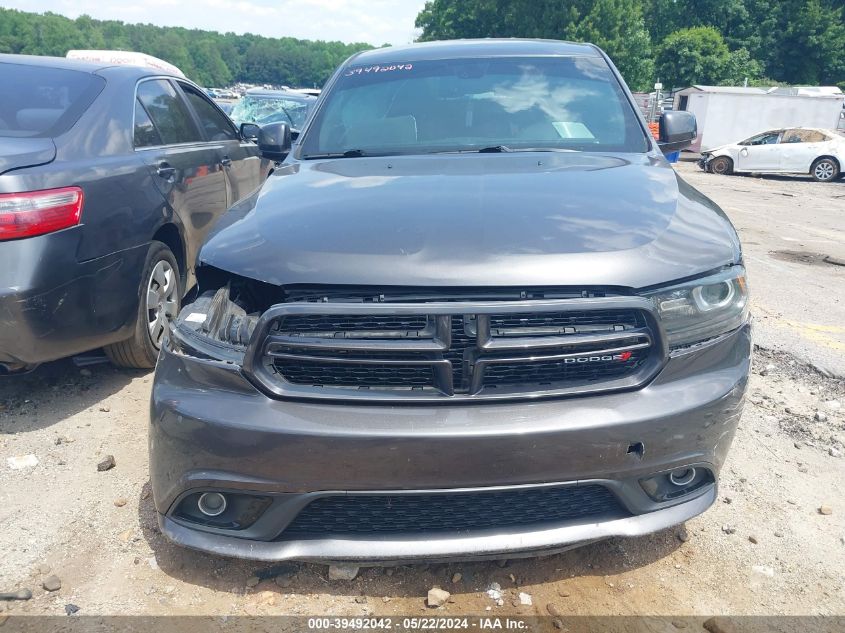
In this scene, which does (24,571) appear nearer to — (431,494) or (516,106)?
(431,494)

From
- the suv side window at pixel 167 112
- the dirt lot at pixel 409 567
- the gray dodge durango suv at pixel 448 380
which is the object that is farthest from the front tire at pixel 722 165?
the gray dodge durango suv at pixel 448 380

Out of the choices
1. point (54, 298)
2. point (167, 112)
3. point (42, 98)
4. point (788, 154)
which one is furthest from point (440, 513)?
point (788, 154)

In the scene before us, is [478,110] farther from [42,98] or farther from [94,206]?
[42,98]

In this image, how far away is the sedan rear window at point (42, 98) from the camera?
3.39 m

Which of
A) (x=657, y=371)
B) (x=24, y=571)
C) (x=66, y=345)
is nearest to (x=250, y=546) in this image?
(x=24, y=571)

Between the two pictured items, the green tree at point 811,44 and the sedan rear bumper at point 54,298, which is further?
the green tree at point 811,44

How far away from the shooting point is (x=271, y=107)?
38.3 ft

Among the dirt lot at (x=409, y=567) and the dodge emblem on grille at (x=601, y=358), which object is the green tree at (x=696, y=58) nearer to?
the dirt lot at (x=409, y=567)

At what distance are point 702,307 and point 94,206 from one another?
2648 mm

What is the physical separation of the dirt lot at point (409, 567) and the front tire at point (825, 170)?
19.0 metres

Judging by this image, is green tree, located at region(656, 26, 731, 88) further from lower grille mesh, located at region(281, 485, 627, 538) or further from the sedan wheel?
lower grille mesh, located at region(281, 485, 627, 538)

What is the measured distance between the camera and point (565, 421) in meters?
1.94

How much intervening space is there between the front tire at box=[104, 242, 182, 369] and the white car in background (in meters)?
20.7

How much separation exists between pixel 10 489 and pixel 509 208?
2.34 m
